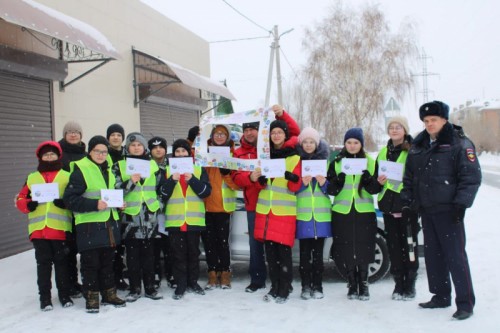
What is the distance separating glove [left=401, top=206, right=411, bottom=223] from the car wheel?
0.77 metres

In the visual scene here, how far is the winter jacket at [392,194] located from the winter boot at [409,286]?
0.71m

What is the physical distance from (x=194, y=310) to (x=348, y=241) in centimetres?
173

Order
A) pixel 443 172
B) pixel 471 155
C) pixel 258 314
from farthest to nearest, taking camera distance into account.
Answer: pixel 258 314, pixel 443 172, pixel 471 155

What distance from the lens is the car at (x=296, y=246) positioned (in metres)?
5.59

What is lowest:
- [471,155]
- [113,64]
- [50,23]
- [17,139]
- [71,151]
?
[471,155]

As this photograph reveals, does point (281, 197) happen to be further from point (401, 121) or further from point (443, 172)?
point (443, 172)

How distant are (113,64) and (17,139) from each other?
381 centimetres

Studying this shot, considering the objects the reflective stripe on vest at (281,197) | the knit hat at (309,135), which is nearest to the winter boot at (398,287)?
the reflective stripe on vest at (281,197)

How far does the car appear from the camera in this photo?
18.3 ft

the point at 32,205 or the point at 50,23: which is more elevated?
the point at 50,23

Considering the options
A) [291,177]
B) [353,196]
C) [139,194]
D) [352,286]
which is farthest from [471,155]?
[139,194]

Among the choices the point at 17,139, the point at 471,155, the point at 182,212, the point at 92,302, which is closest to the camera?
the point at 471,155

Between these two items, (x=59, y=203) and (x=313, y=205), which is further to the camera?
(x=313, y=205)

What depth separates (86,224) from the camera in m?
4.79
